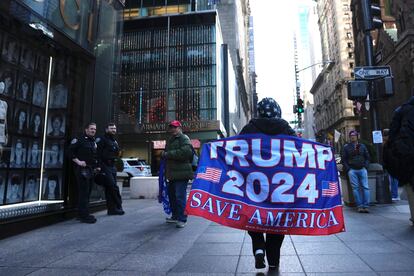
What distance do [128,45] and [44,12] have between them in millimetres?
35255

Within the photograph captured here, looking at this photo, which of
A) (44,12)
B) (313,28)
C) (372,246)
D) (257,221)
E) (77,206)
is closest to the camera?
(257,221)

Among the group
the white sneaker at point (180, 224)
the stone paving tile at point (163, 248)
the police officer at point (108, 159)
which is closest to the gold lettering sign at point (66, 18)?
the police officer at point (108, 159)

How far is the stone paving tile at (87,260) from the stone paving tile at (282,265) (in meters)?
1.54

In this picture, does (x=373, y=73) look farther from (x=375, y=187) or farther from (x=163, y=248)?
(x=163, y=248)

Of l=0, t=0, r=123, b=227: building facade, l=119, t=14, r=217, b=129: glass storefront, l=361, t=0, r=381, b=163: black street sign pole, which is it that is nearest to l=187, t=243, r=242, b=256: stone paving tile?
l=0, t=0, r=123, b=227: building facade

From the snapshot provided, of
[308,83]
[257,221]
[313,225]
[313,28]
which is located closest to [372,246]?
[313,225]

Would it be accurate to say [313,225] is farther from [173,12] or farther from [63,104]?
[173,12]

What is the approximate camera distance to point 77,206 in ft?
26.0

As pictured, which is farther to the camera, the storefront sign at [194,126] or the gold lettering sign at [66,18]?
the storefront sign at [194,126]

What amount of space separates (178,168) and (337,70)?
3542 inches

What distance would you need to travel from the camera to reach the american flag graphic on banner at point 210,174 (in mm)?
4125

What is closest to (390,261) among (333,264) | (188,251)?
(333,264)

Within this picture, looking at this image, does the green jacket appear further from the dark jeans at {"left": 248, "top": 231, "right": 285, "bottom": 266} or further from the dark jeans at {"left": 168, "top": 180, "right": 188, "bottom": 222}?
the dark jeans at {"left": 248, "top": 231, "right": 285, "bottom": 266}

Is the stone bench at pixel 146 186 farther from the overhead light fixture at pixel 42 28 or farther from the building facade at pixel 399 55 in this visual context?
the building facade at pixel 399 55
